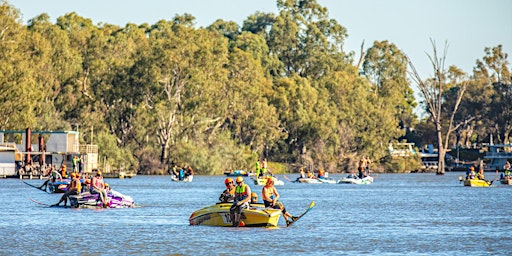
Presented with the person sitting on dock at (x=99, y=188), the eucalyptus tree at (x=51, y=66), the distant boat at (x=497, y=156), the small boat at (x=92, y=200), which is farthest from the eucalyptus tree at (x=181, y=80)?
the person sitting on dock at (x=99, y=188)

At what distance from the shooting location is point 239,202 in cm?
4275

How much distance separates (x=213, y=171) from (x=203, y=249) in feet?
314

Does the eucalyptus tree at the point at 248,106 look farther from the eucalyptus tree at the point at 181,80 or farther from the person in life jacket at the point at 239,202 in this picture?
the person in life jacket at the point at 239,202

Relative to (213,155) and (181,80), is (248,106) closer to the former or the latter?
(213,155)

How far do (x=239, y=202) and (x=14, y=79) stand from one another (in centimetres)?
8008

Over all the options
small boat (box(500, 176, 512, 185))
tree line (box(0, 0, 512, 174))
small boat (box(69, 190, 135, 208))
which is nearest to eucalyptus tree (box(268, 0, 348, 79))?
tree line (box(0, 0, 512, 174))

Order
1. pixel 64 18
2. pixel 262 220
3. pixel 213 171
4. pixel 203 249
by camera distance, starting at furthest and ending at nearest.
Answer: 1. pixel 64 18
2. pixel 213 171
3. pixel 262 220
4. pixel 203 249

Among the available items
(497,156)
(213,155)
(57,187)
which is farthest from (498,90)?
(57,187)

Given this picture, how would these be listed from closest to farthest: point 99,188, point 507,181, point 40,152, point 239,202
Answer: point 239,202
point 99,188
point 507,181
point 40,152

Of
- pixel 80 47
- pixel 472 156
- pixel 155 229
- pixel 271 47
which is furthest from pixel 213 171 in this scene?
pixel 155 229

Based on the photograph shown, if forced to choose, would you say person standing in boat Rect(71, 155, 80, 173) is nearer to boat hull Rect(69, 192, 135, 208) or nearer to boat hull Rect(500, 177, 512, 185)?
boat hull Rect(500, 177, 512, 185)

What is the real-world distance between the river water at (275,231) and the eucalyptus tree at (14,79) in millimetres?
49586

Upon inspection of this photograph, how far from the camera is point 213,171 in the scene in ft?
438

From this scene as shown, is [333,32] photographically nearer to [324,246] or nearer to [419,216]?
[419,216]
